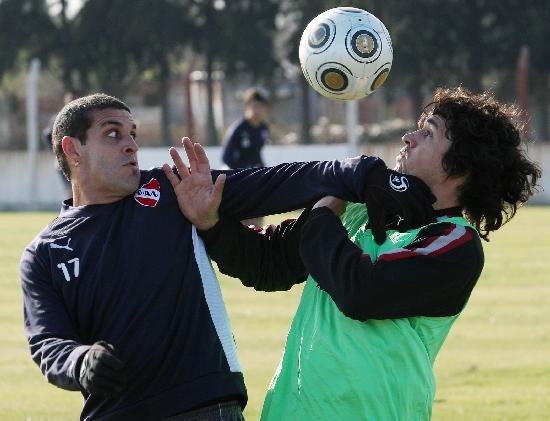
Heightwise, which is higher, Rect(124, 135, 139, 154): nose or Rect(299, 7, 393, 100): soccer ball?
Rect(299, 7, 393, 100): soccer ball

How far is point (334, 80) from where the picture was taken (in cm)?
536

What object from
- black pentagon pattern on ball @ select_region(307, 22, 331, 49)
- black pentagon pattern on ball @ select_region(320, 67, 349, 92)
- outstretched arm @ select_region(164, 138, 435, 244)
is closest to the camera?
outstretched arm @ select_region(164, 138, 435, 244)

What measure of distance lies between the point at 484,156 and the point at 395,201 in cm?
37

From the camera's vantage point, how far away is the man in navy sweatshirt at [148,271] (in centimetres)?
400

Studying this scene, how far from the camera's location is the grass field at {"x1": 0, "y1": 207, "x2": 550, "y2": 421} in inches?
297

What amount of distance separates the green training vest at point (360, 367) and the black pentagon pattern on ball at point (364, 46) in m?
1.54

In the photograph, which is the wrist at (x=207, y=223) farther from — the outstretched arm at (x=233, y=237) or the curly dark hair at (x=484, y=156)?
the curly dark hair at (x=484, y=156)

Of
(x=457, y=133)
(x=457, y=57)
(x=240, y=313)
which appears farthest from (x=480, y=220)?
(x=457, y=57)

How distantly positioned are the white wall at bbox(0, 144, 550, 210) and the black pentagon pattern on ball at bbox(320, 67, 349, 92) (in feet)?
68.3

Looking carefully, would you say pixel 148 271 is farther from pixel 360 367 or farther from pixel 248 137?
pixel 248 137

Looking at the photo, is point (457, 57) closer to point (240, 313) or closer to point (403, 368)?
point (240, 313)

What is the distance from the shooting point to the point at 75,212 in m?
4.27

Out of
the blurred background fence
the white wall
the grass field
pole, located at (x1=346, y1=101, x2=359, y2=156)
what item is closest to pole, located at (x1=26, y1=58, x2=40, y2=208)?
the white wall

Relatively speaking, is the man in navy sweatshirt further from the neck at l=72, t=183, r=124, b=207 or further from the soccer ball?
the soccer ball
